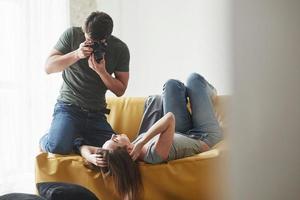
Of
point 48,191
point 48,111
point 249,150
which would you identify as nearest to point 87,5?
point 48,111

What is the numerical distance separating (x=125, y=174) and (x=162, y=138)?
143mm

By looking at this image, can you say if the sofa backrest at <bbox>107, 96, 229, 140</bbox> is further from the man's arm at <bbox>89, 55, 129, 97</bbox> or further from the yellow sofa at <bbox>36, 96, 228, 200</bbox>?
the yellow sofa at <bbox>36, 96, 228, 200</bbox>

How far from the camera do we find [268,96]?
212mm

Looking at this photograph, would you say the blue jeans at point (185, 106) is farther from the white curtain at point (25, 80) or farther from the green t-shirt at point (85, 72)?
the white curtain at point (25, 80)

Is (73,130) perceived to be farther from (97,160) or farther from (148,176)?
(148,176)

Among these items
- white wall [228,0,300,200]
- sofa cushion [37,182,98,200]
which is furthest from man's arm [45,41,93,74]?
white wall [228,0,300,200]

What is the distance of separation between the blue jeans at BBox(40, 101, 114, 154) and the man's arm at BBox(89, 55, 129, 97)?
0.35ft

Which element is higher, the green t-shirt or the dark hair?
the green t-shirt

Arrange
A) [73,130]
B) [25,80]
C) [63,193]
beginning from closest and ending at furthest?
1. [63,193]
2. [73,130]
3. [25,80]

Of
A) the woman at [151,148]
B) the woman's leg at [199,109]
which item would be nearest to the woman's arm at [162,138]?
the woman at [151,148]

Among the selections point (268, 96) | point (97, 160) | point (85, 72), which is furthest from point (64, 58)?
point (268, 96)

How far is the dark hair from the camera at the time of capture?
38.9 inches

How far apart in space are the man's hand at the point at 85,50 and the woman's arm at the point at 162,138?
304 millimetres

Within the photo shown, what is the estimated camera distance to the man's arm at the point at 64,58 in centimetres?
109
